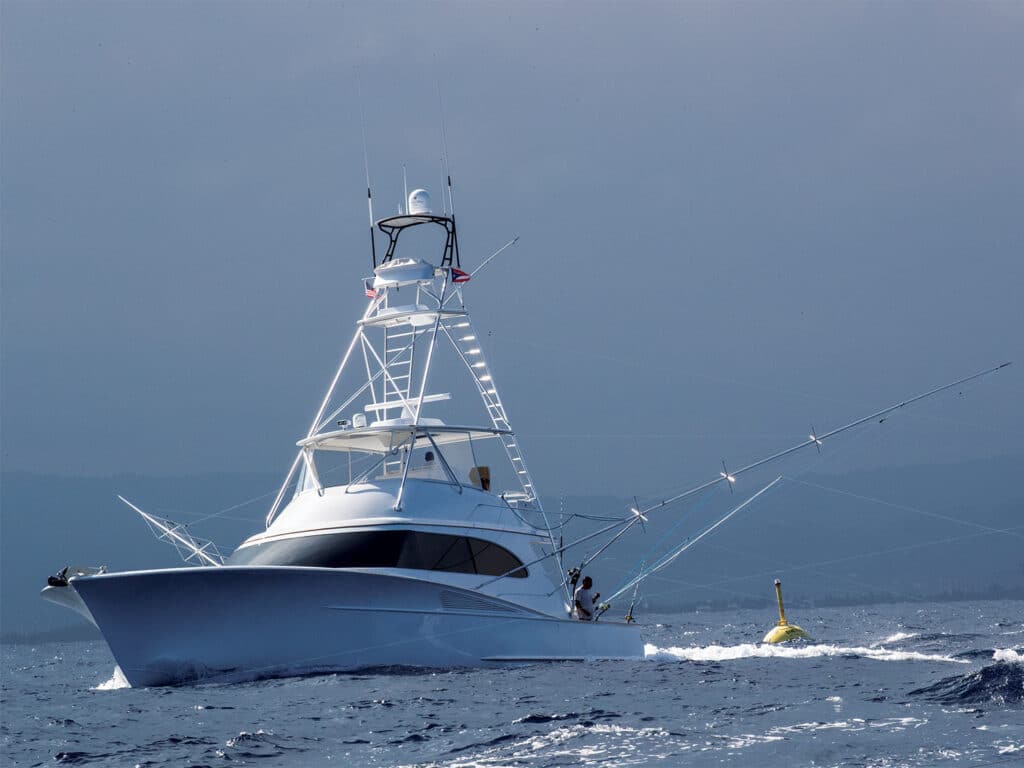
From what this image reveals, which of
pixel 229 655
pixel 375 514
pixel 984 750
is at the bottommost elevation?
pixel 984 750

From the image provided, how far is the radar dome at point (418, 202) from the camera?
2366 cm

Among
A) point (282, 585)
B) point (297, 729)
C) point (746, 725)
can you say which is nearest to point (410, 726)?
point (297, 729)

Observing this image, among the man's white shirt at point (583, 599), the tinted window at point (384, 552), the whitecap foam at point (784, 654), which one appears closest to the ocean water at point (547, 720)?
the tinted window at point (384, 552)

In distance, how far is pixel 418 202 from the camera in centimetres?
2372

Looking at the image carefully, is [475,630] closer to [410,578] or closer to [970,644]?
[410,578]

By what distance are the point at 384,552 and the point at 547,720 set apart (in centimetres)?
656

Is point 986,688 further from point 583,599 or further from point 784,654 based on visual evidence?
point 784,654

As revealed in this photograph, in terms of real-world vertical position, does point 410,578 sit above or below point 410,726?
above

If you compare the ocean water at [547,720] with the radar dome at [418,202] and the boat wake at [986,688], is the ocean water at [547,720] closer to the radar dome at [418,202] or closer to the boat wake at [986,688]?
the boat wake at [986,688]

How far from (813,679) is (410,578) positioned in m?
5.84

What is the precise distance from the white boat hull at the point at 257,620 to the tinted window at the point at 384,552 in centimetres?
108

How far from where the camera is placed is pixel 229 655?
17.5 m

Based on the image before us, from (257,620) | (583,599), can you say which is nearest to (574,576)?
(583,599)

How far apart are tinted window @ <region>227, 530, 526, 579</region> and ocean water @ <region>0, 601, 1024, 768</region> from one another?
6.26 ft
